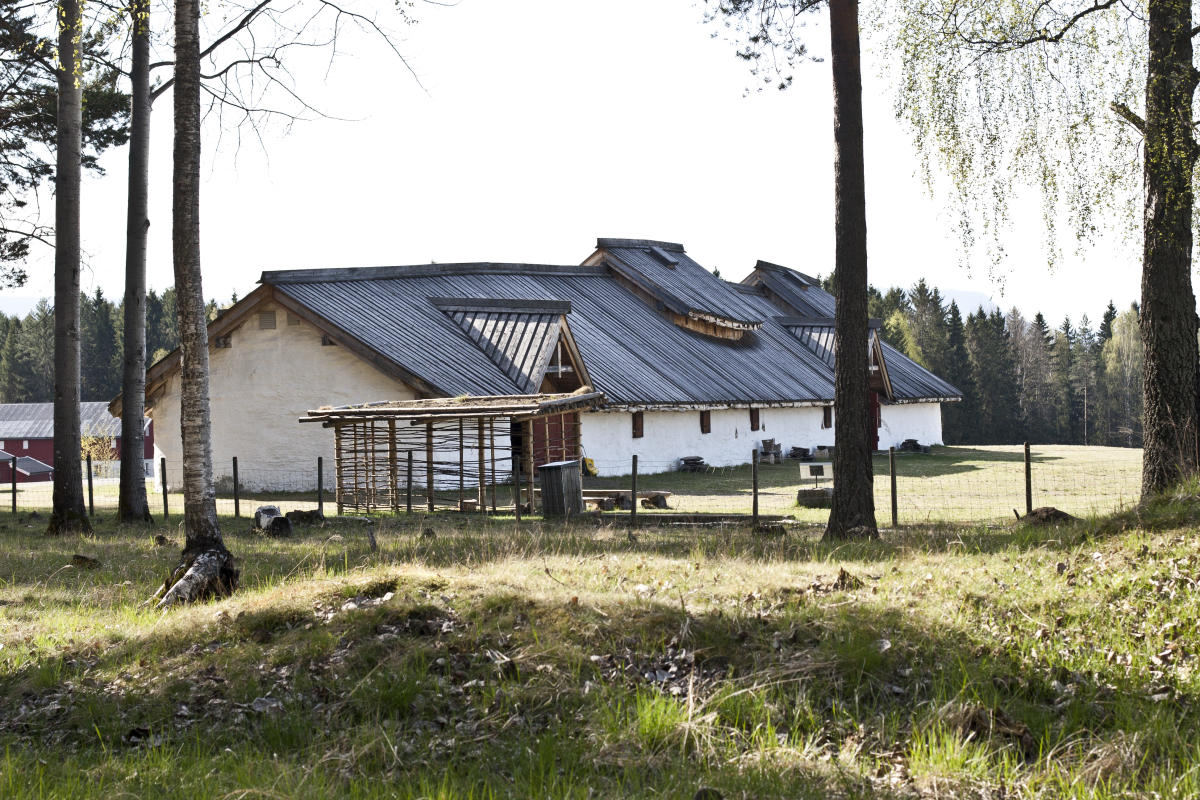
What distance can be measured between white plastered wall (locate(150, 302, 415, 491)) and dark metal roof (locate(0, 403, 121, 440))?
145 feet

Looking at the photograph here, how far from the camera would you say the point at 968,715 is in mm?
6406

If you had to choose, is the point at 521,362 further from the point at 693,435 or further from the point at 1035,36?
the point at 1035,36

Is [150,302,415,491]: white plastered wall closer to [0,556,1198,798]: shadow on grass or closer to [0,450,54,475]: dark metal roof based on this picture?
[0,556,1198,798]: shadow on grass

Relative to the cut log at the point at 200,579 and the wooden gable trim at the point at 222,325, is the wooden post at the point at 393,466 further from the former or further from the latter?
the cut log at the point at 200,579

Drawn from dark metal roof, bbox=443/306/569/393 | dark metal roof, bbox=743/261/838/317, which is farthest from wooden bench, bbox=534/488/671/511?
dark metal roof, bbox=743/261/838/317

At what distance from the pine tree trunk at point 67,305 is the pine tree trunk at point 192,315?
7.25m

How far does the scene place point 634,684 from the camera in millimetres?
7016

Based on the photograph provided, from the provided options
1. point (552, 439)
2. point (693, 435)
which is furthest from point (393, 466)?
point (693, 435)

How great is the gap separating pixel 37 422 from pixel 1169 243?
3101 inches

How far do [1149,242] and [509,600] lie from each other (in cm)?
914

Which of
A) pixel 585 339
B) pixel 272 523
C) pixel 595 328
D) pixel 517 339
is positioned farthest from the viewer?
pixel 595 328

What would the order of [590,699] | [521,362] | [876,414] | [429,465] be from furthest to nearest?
[876,414], [521,362], [429,465], [590,699]

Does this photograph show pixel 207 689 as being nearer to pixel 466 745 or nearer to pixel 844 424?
pixel 466 745

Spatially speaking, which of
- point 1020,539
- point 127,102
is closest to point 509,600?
point 1020,539
